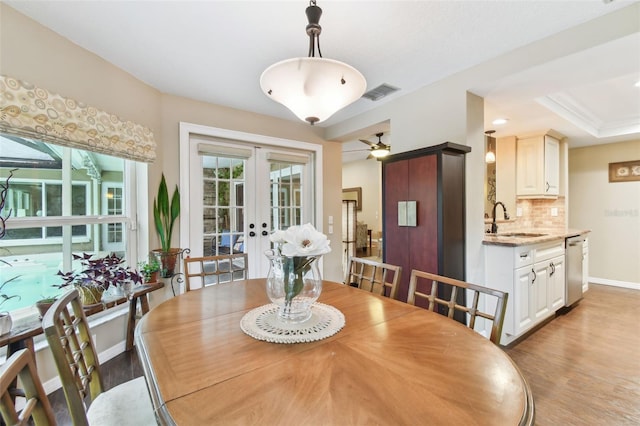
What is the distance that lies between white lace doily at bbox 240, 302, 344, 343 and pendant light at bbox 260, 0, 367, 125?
3.38 ft

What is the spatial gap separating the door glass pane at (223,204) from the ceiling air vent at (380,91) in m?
1.69

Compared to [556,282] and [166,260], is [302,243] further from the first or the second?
[556,282]

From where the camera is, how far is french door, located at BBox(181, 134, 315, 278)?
3.16 metres

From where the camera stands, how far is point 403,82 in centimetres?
267

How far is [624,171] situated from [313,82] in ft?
18.9

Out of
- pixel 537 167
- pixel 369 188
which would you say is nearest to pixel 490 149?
pixel 537 167

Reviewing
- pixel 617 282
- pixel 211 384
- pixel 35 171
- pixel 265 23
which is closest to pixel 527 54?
pixel 265 23

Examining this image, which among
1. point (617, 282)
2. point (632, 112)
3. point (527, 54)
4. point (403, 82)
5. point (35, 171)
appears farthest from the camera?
point (617, 282)

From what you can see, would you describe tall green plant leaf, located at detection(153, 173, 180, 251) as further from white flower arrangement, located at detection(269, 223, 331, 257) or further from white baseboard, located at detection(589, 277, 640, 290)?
white baseboard, located at detection(589, 277, 640, 290)

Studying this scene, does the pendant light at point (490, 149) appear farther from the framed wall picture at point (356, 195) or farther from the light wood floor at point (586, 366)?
the framed wall picture at point (356, 195)

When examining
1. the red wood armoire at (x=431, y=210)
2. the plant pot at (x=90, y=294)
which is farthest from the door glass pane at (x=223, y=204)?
the red wood armoire at (x=431, y=210)

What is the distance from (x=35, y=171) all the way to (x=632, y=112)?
249 inches

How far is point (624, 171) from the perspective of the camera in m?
4.45

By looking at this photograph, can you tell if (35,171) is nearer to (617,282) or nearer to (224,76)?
(224,76)
